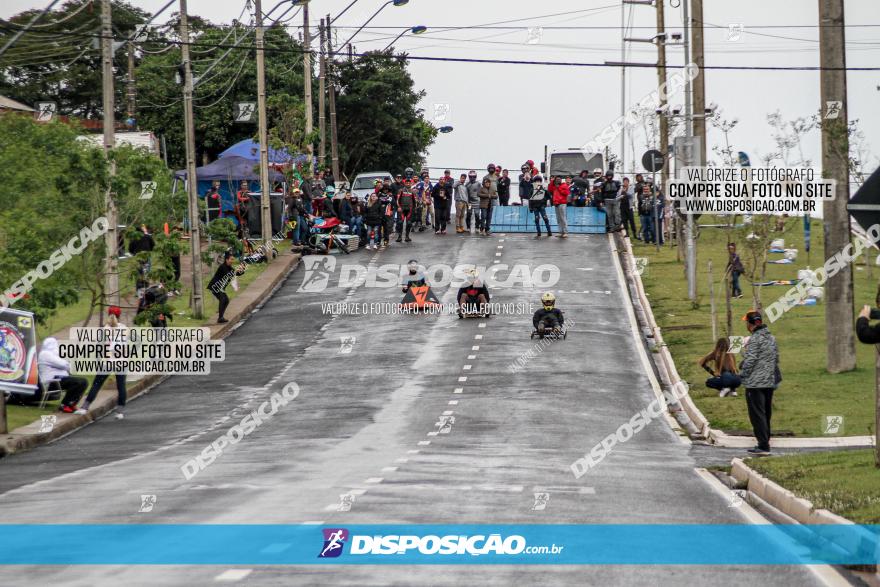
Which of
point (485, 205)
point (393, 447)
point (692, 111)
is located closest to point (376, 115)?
point (485, 205)

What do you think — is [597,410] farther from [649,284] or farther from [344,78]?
[344,78]

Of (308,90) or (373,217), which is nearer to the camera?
(373,217)

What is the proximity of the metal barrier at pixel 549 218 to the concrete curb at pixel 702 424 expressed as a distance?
1453cm

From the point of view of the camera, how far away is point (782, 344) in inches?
1303

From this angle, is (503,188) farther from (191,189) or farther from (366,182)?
(191,189)

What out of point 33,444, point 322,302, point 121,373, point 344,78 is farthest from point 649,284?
point 344,78

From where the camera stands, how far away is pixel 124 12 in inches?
3725

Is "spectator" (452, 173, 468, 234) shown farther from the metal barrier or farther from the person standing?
the person standing

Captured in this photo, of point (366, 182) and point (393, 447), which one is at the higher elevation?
point (366, 182)

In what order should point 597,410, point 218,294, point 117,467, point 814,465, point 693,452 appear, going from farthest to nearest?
point 218,294 → point 597,410 → point 693,452 → point 117,467 → point 814,465

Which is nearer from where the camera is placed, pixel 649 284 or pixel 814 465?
pixel 814 465

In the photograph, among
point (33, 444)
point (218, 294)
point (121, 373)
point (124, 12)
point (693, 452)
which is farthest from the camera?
point (124, 12)

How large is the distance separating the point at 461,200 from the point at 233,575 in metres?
43.3

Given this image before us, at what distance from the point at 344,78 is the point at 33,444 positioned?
62.9 metres
